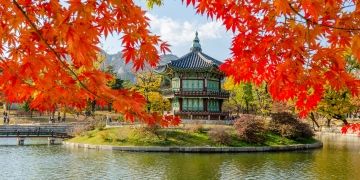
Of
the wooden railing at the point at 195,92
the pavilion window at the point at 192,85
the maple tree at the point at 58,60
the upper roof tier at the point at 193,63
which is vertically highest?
the upper roof tier at the point at 193,63

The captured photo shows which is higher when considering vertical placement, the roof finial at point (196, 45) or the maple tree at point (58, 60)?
the roof finial at point (196, 45)

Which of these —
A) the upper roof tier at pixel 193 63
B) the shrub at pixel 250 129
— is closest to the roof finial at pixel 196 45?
the upper roof tier at pixel 193 63

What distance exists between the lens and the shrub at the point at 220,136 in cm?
3703

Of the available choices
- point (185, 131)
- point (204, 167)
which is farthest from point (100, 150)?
point (204, 167)

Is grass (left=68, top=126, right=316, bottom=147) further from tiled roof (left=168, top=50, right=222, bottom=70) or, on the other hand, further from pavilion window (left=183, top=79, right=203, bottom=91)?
tiled roof (left=168, top=50, right=222, bottom=70)

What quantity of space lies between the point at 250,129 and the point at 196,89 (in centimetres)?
1230

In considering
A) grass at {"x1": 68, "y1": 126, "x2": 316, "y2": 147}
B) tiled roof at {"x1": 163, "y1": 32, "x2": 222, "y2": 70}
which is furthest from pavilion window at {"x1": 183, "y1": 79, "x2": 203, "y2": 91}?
grass at {"x1": 68, "y1": 126, "x2": 316, "y2": 147}

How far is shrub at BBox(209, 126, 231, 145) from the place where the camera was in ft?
121

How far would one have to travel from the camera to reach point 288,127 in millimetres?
40688

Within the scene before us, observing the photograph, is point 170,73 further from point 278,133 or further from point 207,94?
point 278,133

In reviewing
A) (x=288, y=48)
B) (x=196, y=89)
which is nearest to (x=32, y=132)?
(x=196, y=89)

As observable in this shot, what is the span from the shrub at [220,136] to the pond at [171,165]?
10.9ft

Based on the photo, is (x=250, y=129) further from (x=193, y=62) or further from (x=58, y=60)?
(x=58, y=60)

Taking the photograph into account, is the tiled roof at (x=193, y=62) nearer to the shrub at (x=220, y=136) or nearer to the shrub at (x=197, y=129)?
the shrub at (x=197, y=129)
